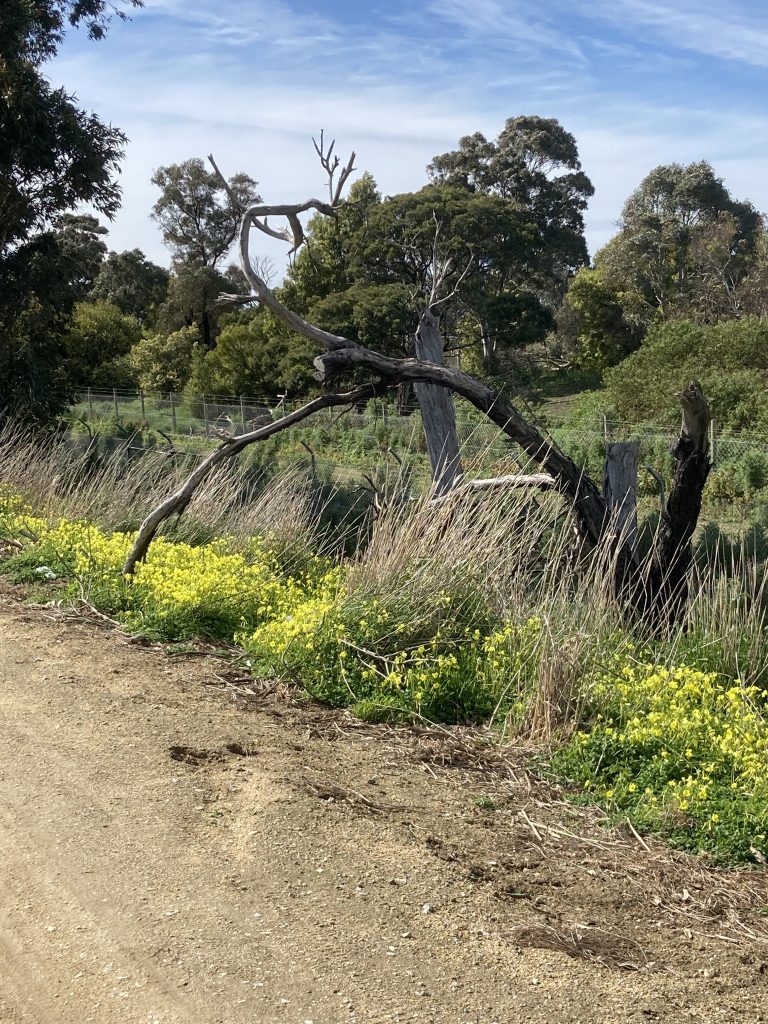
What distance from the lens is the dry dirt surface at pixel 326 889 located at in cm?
314

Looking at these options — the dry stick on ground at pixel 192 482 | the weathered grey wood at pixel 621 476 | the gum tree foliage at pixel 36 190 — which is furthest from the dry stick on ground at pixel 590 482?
the gum tree foliage at pixel 36 190

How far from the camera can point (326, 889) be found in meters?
3.79

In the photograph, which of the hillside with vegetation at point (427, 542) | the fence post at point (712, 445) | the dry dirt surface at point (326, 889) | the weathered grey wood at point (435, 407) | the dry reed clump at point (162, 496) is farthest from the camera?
the fence post at point (712, 445)

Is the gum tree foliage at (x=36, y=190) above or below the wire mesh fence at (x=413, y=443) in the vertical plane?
above

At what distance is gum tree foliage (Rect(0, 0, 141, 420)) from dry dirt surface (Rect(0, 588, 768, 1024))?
13638mm

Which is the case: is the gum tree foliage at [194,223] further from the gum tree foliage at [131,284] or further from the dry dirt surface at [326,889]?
the dry dirt surface at [326,889]

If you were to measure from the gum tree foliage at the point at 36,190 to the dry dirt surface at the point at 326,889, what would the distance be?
44.7 ft

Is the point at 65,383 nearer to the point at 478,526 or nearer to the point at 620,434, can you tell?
the point at 620,434

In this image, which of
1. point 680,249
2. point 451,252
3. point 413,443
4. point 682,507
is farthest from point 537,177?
point 682,507

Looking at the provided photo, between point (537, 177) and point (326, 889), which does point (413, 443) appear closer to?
point (326, 889)

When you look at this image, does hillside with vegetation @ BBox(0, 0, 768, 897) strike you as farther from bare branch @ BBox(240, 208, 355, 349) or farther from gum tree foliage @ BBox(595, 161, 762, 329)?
gum tree foliage @ BBox(595, 161, 762, 329)

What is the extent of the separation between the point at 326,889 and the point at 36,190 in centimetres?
1663

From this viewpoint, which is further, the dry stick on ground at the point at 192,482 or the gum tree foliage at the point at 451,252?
the gum tree foliage at the point at 451,252

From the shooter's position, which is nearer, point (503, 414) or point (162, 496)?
point (503, 414)
